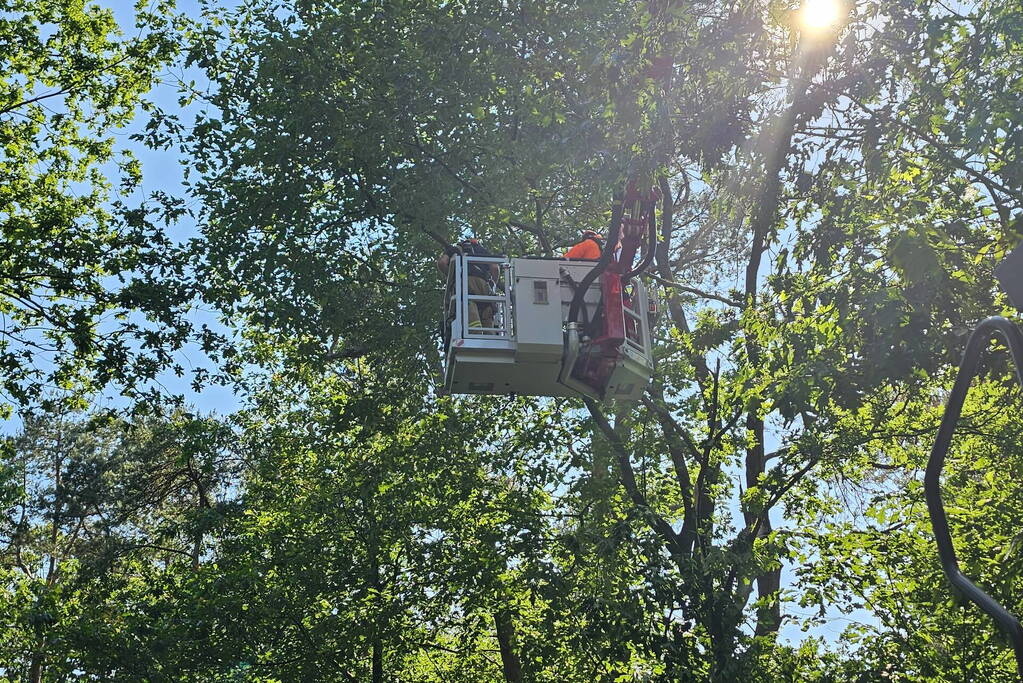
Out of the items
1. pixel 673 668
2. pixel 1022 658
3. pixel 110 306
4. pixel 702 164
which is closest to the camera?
pixel 1022 658

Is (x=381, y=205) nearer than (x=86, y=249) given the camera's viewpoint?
Yes

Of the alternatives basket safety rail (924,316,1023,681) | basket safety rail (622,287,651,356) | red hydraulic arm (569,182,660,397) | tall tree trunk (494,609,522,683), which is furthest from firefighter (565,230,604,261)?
tall tree trunk (494,609,522,683)

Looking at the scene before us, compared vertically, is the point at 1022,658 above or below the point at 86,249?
below

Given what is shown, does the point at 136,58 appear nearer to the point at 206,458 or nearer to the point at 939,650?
the point at 206,458

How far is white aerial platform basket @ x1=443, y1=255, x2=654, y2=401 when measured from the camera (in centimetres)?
1210

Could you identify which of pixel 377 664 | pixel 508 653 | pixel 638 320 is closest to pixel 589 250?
pixel 638 320

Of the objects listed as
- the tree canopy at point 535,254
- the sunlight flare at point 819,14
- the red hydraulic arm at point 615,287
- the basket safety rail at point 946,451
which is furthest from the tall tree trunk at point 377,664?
the basket safety rail at point 946,451

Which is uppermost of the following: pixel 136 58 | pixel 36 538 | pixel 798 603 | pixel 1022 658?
pixel 136 58

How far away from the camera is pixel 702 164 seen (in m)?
13.8

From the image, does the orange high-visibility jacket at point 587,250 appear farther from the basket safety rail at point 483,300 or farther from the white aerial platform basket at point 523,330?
the basket safety rail at point 483,300

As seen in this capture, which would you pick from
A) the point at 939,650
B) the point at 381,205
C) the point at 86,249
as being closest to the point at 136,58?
the point at 86,249

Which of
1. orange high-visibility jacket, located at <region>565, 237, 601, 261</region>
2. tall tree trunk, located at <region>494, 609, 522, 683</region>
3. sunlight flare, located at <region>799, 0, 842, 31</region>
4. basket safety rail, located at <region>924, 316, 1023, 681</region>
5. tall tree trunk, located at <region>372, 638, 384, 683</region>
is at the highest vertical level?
sunlight flare, located at <region>799, 0, 842, 31</region>

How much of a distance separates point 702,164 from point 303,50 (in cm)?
757

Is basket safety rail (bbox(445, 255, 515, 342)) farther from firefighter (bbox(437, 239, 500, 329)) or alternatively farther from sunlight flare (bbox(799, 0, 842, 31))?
sunlight flare (bbox(799, 0, 842, 31))
